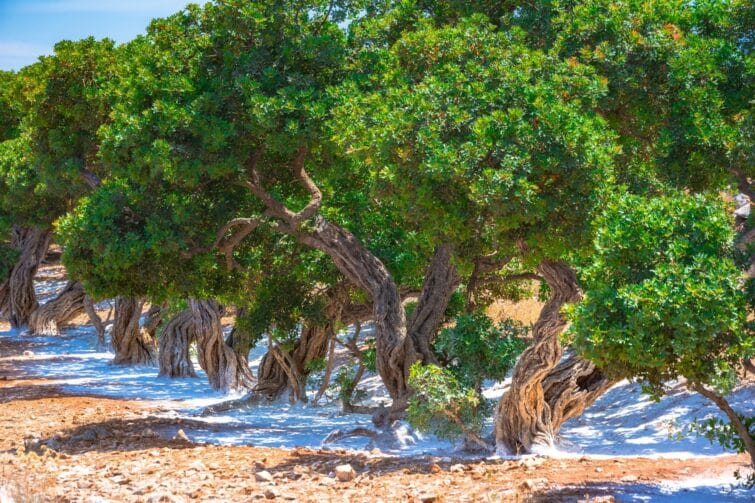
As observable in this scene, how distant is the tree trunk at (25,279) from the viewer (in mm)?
30031

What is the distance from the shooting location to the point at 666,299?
6.71 metres

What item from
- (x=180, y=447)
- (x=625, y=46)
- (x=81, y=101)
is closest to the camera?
(x=625, y=46)

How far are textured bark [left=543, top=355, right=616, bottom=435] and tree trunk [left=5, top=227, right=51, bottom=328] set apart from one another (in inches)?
906

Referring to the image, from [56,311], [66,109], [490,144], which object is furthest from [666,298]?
[56,311]

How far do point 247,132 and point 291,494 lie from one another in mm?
4887

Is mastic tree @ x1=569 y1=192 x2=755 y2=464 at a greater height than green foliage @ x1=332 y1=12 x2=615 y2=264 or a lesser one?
lesser

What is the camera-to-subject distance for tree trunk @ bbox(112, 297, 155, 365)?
2238cm

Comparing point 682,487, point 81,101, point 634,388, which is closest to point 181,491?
point 682,487

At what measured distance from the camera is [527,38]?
35.5 ft

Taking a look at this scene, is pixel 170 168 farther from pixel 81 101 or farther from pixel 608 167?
pixel 81 101

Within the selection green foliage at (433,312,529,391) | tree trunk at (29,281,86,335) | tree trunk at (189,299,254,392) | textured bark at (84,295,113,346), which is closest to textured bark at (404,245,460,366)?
green foliage at (433,312,529,391)

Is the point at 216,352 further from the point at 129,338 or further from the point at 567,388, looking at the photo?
the point at 567,388

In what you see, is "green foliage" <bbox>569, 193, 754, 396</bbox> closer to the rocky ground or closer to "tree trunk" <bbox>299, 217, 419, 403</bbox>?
the rocky ground

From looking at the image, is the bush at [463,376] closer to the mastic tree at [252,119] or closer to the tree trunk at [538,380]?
the tree trunk at [538,380]
